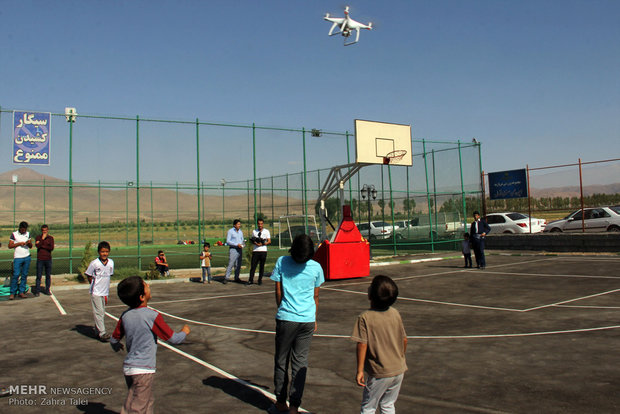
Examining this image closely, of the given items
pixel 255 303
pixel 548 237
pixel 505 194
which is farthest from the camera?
pixel 505 194

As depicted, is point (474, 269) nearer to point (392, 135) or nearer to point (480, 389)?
point (392, 135)

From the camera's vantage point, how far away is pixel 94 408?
4.82 metres

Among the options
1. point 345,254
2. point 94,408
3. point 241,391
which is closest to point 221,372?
point 241,391

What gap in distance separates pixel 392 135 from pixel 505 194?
1031cm

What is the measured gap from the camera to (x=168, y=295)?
12.7 m

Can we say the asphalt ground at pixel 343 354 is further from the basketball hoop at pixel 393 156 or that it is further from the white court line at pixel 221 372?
the basketball hoop at pixel 393 156

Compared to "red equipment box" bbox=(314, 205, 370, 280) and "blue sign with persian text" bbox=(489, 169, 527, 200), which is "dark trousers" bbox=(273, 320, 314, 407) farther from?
"blue sign with persian text" bbox=(489, 169, 527, 200)

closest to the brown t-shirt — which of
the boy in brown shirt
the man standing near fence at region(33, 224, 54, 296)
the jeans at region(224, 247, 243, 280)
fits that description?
the boy in brown shirt

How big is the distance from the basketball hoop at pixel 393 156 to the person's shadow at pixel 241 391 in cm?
1456

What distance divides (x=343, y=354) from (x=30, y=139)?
46.5ft

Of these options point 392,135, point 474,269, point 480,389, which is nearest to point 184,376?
point 480,389

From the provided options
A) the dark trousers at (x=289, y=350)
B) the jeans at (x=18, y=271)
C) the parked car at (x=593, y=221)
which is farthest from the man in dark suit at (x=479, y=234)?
the jeans at (x=18, y=271)

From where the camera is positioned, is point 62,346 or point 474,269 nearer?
point 62,346

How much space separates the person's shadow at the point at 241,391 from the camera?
16.1ft
